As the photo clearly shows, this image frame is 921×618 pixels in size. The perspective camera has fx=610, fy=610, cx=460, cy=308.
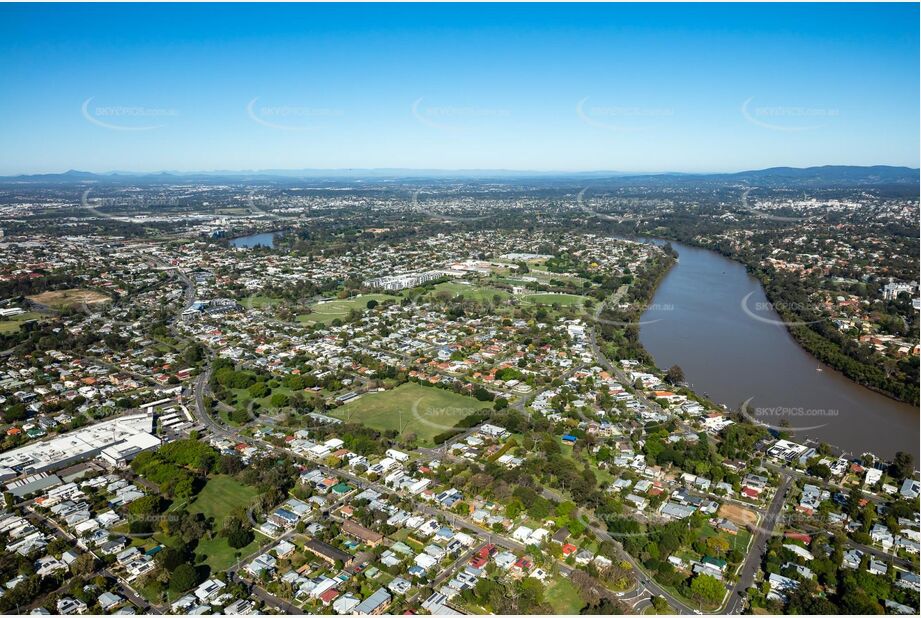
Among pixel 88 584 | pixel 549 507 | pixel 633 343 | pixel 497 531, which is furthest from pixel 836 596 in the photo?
pixel 633 343

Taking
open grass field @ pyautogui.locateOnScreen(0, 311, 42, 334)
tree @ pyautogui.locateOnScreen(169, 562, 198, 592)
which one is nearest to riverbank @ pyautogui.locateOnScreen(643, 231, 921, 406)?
tree @ pyautogui.locateOnScreen(169, 562, 198, 592)

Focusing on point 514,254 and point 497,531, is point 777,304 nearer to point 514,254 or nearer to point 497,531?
point 514,254

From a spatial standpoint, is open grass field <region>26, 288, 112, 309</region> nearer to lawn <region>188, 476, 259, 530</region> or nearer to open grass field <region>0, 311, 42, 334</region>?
open grass field <region>0, 311, 42, 334</region>

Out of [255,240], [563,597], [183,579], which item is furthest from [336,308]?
[255,240]

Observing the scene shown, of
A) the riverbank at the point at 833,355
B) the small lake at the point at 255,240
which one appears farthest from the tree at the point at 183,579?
the small lake at the point at 255,240

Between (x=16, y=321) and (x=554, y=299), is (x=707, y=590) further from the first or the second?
(x=16, y=321)
